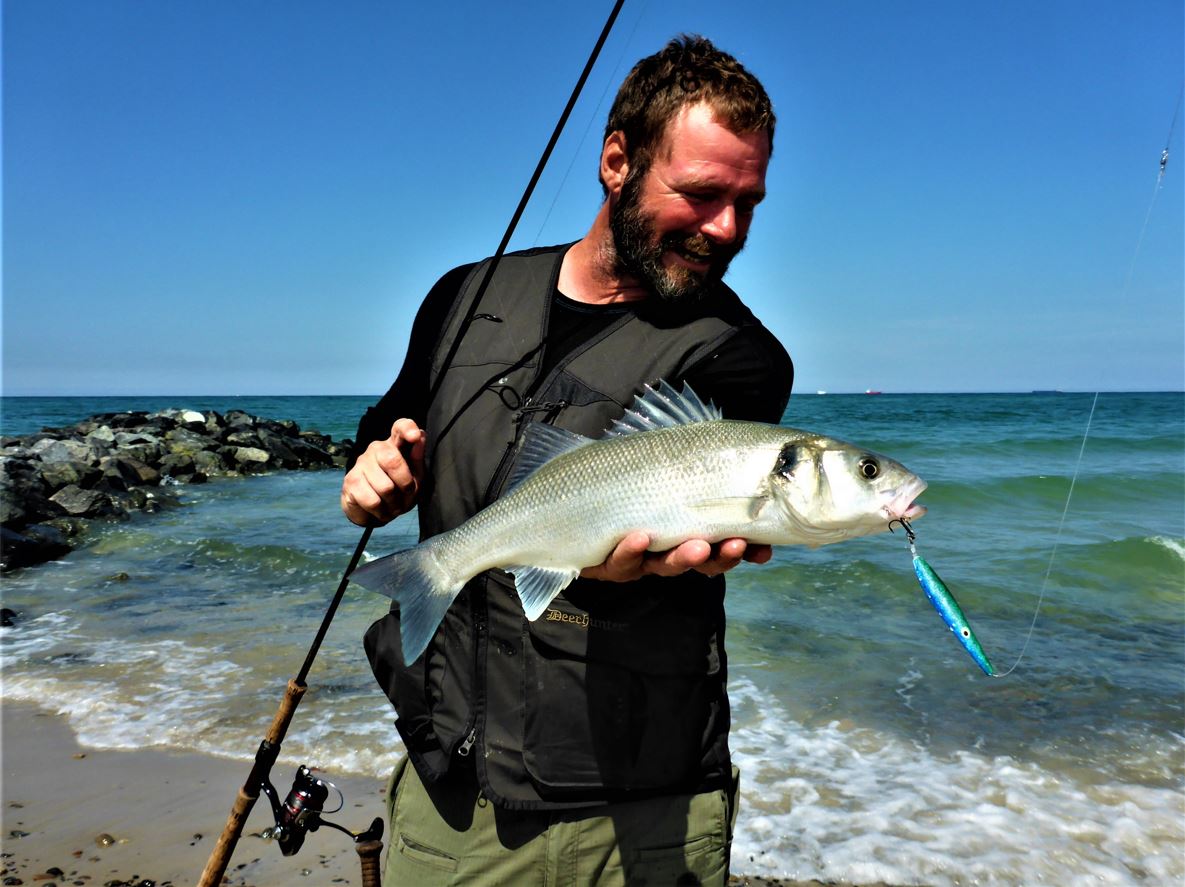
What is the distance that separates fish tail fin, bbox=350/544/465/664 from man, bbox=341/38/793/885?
171 millimetres

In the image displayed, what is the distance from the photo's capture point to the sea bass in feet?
7.71

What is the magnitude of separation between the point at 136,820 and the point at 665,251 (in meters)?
4.32

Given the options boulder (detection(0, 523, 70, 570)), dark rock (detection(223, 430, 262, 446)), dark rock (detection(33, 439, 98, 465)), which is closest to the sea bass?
boulder (detection(0, 523, 70, 570))

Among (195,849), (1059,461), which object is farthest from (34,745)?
(1059,461)

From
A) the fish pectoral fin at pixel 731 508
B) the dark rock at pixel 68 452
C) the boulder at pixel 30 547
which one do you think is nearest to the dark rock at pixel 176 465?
the dark rock at pixel 68 452

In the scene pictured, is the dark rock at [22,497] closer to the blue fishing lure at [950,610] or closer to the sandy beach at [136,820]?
the sandy beach at [136,820]

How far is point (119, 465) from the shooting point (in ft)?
63.0

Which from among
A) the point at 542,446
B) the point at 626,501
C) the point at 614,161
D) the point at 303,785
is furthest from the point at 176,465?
the point at 626,501

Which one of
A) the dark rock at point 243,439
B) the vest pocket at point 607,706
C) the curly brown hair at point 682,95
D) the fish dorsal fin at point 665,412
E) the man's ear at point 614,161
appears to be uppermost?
the curly brown hair at point 682,95

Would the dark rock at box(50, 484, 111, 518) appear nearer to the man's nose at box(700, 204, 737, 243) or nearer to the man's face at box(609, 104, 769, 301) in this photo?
the man's face at box(609, 104, 769, 301)

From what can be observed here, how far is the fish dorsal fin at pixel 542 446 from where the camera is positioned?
2.47m

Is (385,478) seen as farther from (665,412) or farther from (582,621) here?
(665,412)

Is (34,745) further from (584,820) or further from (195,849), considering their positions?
(584,820)

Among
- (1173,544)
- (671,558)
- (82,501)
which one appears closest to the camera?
(671,558)
